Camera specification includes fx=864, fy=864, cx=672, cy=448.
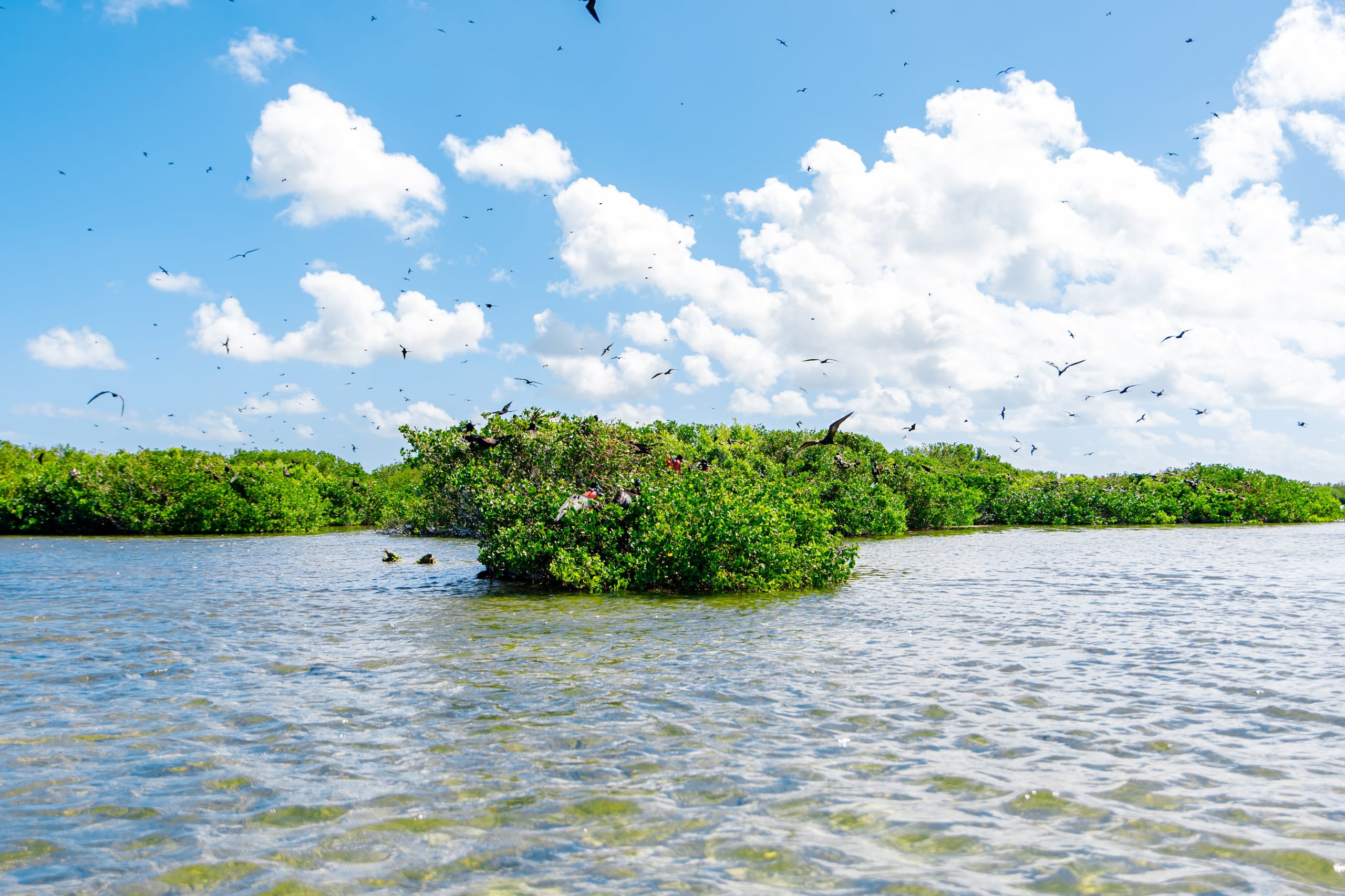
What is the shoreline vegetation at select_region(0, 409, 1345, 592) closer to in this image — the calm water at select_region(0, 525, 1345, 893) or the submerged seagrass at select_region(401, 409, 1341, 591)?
the submerged seagrass at select_region(401, 409, 1341, 591)

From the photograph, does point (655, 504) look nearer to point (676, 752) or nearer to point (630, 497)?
point (630, 497)

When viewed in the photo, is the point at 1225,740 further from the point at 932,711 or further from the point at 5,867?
the point at 5,867

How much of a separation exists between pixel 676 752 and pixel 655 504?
37.7ft

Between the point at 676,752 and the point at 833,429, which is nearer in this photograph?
the point at 676,752

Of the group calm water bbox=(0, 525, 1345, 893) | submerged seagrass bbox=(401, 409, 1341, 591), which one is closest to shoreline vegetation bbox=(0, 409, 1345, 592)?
submerged seagrass bbox=(401, 409, 1341, 591)

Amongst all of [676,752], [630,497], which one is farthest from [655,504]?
[676,752]

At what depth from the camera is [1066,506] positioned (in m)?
56.2

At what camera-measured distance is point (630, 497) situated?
18.7 meters

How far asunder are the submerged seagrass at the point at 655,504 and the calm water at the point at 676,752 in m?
3.16

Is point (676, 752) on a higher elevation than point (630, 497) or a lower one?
lower

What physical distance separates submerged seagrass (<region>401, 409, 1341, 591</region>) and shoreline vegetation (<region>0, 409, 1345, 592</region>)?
5 cm

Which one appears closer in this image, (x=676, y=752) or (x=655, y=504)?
(x=676, y=752)

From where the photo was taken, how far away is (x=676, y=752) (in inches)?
281

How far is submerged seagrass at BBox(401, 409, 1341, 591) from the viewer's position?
18.3m
